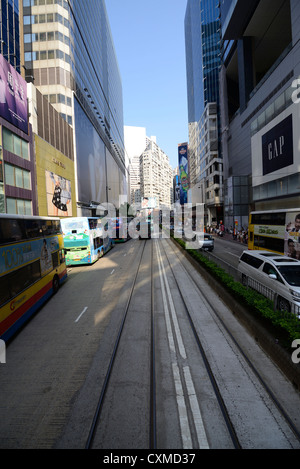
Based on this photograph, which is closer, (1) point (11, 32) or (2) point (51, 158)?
(2) point (51, 158)

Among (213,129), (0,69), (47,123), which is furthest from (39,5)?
(213,129)

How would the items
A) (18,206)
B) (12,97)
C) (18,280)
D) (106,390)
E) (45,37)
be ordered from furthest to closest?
(45,37) < (18,206) < (12,97) < (18,280) < (106,390)

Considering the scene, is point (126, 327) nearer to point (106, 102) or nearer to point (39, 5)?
point (39, 5)

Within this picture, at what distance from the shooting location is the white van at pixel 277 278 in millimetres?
7888

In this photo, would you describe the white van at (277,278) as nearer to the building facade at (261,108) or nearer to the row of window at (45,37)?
the building facade at (261,108)

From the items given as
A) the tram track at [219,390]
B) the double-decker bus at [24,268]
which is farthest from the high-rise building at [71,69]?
the tram track at [219,390]

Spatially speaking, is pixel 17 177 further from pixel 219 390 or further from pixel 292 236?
pixel 219 390

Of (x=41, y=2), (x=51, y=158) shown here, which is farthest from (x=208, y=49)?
(x=51, y=158)

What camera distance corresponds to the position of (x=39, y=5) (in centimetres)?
4009

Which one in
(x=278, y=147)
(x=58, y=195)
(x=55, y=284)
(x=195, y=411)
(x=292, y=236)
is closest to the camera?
(x=195, y=411)

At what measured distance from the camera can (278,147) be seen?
29344 millimetres

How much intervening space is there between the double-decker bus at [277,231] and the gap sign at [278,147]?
13426 millimetres

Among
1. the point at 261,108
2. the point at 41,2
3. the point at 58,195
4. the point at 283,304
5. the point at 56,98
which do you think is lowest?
the point at 283,304

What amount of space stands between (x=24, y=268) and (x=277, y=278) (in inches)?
322
